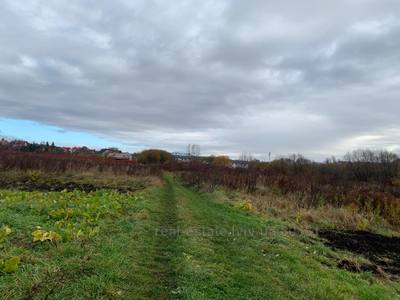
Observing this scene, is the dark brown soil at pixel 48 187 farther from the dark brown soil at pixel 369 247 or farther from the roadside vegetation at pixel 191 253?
the dark brown soil at pixel 369 247

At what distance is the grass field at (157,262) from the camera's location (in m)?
5.31

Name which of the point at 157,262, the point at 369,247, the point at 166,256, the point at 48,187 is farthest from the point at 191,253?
the point at 48,187

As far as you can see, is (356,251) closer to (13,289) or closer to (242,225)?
(242,225)

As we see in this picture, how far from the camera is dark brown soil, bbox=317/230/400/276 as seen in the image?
28.7 ft

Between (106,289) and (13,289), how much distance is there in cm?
116

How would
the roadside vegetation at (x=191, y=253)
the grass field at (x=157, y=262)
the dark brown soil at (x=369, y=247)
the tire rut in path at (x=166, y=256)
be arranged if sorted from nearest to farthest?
the grass field at (x=157, y=262), the roadside vegetation at (x=191, y=253), the tire rut in path at (x=166, y=256), the dark brown soil at (x=369, y=247)

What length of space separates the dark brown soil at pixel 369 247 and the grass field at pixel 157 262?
0.52 m

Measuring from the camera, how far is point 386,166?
54281mm

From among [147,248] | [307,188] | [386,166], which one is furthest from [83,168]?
[386,166]

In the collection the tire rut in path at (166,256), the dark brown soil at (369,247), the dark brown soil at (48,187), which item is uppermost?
the dark brown soil at (48,187)

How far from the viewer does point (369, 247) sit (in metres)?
11.4

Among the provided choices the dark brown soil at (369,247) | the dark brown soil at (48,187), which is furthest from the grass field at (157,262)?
the dark brown soil at (48,187)

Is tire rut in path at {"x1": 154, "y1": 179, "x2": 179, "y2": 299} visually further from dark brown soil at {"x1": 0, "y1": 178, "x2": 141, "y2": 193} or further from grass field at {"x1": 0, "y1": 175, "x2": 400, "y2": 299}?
dark brown soil at {"x1": 0, "y1": 178, "x2": 141, "y2": 193}

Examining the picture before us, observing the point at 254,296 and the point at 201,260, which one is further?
the point at 201,260
